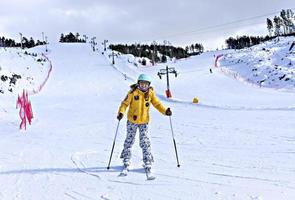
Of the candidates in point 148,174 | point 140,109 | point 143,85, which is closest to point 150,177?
point 148,174

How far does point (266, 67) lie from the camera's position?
4481 cm

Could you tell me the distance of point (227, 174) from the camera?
6582mm

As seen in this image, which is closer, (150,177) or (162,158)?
(150,177)

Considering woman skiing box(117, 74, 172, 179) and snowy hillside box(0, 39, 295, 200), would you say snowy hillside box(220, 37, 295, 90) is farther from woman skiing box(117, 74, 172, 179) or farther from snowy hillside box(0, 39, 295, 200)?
woman skiing box(117, 74, 172, 179)

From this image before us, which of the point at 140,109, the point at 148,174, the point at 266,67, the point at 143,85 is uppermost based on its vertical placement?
the point at 143,85

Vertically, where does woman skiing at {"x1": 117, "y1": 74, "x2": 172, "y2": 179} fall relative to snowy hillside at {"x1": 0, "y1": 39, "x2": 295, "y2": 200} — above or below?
above

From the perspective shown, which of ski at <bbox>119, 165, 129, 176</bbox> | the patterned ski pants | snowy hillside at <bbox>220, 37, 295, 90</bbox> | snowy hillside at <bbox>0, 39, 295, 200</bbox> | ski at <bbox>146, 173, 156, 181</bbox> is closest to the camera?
snowy hillside at <bbox>0, 39, 295, 200</bbox>

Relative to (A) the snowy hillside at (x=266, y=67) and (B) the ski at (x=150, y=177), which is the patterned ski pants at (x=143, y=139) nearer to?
(B) the ski at (x=150, y=177)

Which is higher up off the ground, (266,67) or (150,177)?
(266,67)

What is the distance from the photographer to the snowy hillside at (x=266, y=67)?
126ft

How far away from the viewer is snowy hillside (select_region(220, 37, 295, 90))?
38344 millimetres

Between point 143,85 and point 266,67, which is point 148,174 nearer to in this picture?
point 143,85

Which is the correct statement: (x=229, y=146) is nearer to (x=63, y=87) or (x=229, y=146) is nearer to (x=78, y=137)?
(x=78, y=137)

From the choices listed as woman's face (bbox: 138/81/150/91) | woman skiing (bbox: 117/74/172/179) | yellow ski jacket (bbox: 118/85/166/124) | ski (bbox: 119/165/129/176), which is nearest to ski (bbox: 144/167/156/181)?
woman skiing (bbox: 117/74/172/179)
